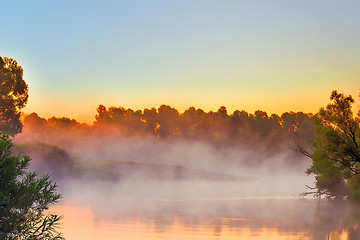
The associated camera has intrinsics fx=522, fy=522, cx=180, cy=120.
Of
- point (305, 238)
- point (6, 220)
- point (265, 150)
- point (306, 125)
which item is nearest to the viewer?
point (6, 220)

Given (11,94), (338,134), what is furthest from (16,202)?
(11,94)

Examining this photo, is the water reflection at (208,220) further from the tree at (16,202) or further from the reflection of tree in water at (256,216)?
the tree at (16,202)

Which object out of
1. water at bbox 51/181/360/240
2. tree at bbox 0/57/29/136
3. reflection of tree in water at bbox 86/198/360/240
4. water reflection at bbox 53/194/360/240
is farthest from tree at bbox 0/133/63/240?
tree at bbox 0/57/29/136

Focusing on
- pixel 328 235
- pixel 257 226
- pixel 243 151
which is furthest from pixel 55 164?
pixel 243 151

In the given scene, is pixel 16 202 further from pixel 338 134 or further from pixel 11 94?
pixel 11 94

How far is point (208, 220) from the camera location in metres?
44.3

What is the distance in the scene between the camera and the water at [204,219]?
36156mm

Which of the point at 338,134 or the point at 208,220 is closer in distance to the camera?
the point at 208,220

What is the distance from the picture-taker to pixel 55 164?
9181 cm

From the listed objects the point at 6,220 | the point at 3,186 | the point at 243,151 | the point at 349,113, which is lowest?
the point at 6,220

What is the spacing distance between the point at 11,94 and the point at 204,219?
148 feet

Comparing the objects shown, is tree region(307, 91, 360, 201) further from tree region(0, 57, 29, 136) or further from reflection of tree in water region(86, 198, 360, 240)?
tree region(0, 57, 29, 136)

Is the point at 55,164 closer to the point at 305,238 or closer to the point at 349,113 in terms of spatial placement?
the point at 349,113

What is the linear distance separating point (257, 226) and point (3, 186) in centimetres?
2541
